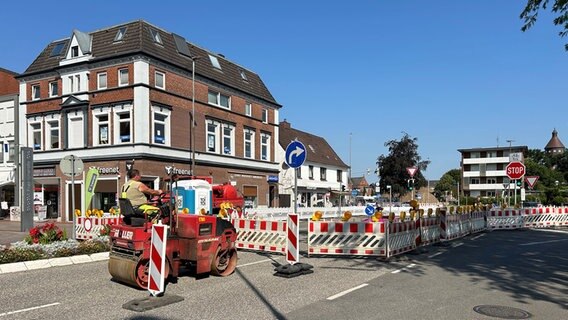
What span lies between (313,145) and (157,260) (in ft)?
163

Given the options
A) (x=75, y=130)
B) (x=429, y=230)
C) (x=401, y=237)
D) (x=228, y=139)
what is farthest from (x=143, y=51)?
(x=401, y=237)

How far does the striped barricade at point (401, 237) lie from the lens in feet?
42.1

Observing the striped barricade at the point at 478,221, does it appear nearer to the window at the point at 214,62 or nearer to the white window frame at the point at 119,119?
the white window frame at the point at 119,119

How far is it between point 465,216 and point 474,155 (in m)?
91.3

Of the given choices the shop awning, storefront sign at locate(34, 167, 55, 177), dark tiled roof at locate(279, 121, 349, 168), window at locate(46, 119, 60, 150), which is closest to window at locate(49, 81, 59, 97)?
window at locate(46, 119, 60, 150)

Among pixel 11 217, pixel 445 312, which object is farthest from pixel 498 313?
pixel 11 217

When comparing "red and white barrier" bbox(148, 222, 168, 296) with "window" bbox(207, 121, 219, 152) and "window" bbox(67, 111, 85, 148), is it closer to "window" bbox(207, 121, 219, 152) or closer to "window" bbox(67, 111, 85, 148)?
"window" bbox(67, 111, 85, 148)

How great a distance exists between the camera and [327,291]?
852 cm

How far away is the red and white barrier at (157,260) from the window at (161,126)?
23178 millimetres

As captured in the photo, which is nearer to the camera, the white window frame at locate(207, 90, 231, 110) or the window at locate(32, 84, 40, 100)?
the window at locate(32, 84, 40, 100)

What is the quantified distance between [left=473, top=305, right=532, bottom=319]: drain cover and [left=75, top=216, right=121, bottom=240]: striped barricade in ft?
44.5

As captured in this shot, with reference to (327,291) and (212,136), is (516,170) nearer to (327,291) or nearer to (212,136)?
(212,136)

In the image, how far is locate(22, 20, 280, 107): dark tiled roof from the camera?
30.3m

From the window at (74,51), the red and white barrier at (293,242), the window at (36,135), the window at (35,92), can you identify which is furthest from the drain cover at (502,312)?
the window at (35,92)
